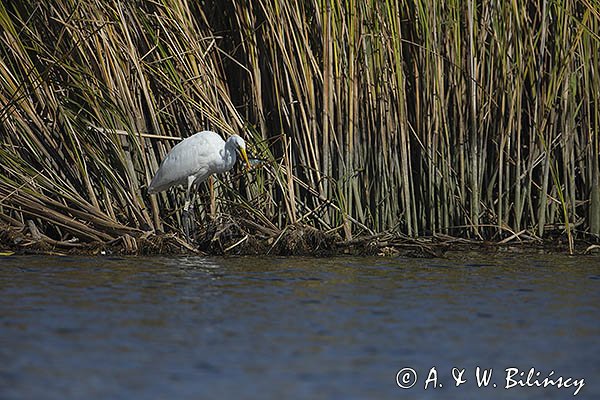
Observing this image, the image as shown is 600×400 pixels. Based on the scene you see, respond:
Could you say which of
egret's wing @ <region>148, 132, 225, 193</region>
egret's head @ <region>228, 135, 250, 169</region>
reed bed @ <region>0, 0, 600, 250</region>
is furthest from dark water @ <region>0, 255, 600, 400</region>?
egret's head @ <region>228, 135, 250, 169</region>

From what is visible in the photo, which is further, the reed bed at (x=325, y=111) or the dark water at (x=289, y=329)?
the reed bed at (x=325, y=111)

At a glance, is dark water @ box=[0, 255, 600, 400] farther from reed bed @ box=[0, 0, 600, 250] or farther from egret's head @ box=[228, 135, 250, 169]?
egret's head @ box=[228, 135, 250, 169]

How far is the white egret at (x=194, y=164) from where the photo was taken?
7.54 metres

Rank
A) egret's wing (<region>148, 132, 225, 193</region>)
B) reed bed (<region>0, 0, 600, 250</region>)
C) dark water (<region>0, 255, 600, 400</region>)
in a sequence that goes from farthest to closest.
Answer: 1. reed bed (<region>0, 0, 600, 250</region>)
2. egret's wing (<region>148, 132, 225, 193</region>)
3. dark water (<region>0, 255, 600, 400</region>)

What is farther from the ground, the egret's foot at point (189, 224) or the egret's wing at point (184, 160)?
the egret's wing at point (184, 160)

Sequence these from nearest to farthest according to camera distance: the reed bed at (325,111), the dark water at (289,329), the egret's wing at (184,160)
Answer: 1. the dark water at (289,329)
2. the egret's wing at (184,160)
3. the reed bed at (325,111)

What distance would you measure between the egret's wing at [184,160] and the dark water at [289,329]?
82cm

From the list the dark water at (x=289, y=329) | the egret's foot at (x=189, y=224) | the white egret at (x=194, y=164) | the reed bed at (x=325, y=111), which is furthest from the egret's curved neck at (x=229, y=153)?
the dark water at (x=289, y=329)

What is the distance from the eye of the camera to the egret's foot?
775 centimetres

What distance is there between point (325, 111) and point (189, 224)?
137cm

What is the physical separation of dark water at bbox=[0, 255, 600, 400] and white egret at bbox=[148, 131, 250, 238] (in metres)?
0.83

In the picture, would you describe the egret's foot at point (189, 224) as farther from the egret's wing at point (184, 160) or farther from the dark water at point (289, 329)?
the dark water at point (289, 329)

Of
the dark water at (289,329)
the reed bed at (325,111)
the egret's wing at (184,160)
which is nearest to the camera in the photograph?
the dark water at (289,329)

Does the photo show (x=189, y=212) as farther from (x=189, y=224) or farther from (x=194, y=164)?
(x=194, y=164)
